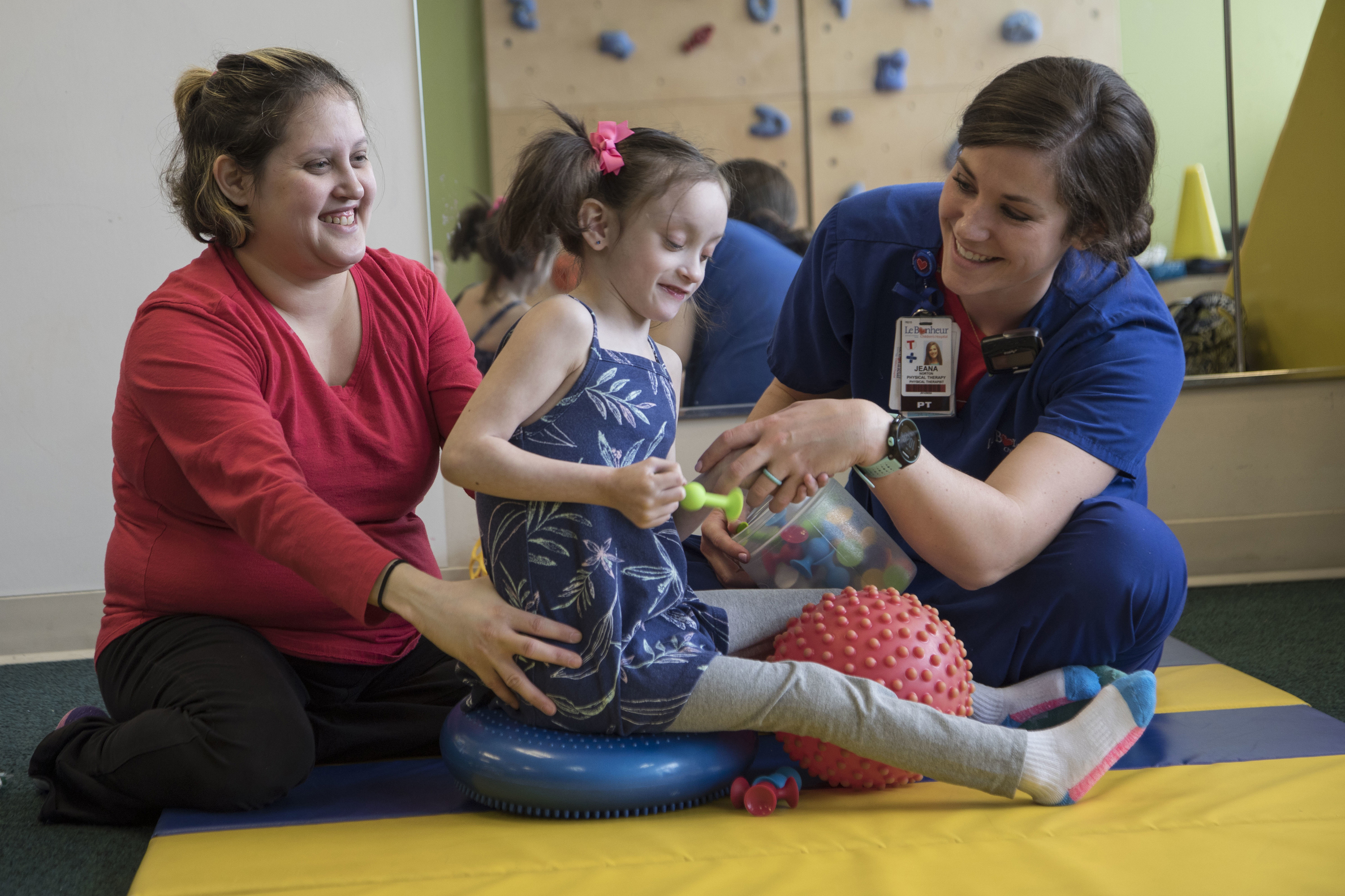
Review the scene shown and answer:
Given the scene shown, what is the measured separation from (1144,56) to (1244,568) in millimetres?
1427

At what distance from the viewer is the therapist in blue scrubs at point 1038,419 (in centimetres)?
139

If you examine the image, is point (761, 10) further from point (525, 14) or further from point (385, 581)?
point (385, 581)

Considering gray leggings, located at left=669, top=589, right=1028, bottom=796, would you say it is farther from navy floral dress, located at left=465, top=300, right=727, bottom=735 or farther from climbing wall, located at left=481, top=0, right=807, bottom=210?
climbing wall, located at left=481, top=0, right=807, bottom=210

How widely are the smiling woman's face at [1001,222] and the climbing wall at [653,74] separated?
1.34 metres

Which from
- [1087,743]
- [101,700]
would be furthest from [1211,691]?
[101,700]

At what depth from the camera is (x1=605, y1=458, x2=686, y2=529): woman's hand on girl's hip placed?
1151mm

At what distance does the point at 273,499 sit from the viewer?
1285 millimetres

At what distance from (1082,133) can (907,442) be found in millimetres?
513

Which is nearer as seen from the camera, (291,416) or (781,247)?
(291,416)

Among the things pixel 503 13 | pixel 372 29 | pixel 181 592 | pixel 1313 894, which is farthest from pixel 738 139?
pixel 1313 894

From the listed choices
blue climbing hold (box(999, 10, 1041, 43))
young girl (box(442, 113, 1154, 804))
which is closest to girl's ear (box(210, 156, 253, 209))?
young girl (box(442, 113, 1154, 804))

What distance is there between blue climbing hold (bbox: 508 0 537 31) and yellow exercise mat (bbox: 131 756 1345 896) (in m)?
2.15

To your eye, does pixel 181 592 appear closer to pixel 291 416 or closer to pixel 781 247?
pixel 291 416

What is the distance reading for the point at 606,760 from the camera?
127 cm
